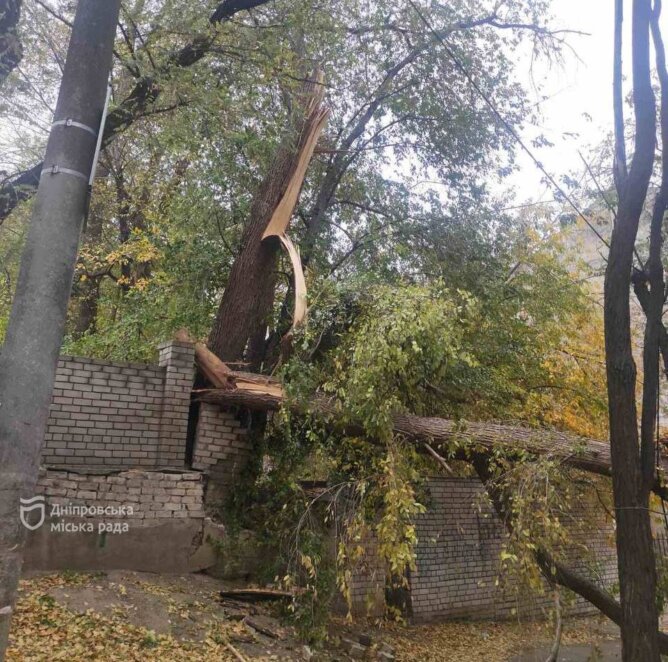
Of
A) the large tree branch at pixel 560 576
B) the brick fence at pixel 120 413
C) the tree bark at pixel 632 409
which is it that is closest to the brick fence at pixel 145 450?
the brick fence at pixel 120 413

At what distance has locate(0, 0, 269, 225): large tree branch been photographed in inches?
246

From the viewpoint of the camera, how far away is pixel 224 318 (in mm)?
8656

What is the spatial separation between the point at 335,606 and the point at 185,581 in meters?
2.14

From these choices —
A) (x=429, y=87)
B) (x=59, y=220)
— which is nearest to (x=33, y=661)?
(x=59, y=220)

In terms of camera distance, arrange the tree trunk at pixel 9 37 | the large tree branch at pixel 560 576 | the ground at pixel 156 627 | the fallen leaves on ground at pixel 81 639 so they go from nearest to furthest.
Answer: the fallen leaves on ground at pixel 81 639 → the ground at pixel 156 627 → the tree trunk at pixel 9 37 → the large tree branch at pixel 560 576

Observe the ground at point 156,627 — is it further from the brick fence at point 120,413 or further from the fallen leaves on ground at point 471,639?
the brick fence at point 120,413

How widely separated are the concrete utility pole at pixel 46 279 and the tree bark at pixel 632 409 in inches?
167

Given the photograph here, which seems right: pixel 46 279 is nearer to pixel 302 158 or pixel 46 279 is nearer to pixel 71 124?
pixel 71 124

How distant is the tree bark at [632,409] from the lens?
15.6 feet

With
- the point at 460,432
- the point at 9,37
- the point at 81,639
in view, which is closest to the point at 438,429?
the point at 460,432

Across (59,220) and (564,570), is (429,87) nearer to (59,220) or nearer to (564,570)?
(564,570)

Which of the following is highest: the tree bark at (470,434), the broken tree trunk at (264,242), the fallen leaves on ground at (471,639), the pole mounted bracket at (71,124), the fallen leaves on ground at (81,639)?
the broken tree trunk at (264,242)

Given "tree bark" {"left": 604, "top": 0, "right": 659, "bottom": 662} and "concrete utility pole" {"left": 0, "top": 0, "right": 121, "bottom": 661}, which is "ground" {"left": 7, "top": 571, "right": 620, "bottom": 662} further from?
"concrete utility pole" {"left": 0, "top": 0, "right": 121, "bottom": 661}

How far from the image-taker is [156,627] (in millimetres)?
5320
